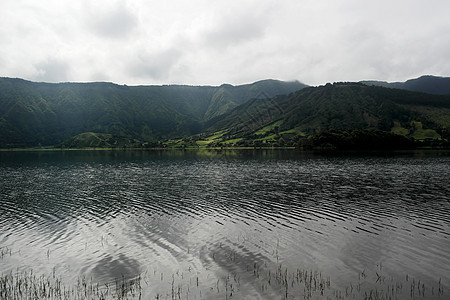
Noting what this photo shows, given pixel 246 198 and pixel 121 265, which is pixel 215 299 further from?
pixel 246 198

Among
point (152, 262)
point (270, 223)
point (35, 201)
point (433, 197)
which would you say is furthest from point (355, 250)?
point (35, 201)

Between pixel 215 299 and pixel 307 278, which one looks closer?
pixel 215 299

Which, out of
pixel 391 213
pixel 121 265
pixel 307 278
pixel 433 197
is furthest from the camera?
pixel 433 197

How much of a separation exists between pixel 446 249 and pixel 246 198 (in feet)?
96.4

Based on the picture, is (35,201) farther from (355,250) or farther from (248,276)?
(355,250)

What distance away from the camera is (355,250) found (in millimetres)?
25016

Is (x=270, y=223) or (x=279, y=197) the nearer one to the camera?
(x=270, y=223)

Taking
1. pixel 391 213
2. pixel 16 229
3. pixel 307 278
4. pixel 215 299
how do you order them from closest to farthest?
pixel 215 299 < pixel 307 278 < pixel 16 229 < pixel 391 213

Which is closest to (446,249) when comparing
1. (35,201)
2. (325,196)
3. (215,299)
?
(215,299)

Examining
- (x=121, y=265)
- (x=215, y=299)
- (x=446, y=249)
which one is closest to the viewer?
(x=215, y=299)

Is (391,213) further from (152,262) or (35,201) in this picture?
(35,201)

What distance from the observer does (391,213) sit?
123 ft

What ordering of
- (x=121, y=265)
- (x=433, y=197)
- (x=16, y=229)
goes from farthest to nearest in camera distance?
(x=433, y=197), (x=16, y=229), (x=121, y=265)

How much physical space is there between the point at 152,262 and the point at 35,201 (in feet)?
121
